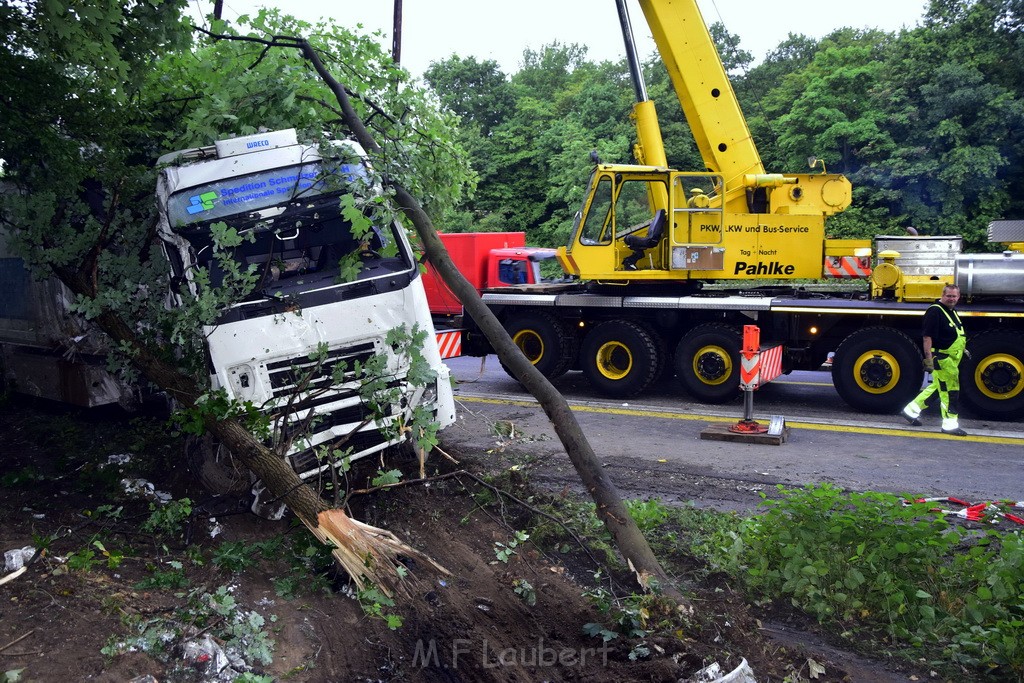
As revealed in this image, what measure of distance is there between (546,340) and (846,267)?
4.04 metres

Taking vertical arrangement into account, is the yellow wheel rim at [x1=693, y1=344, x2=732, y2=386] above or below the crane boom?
below

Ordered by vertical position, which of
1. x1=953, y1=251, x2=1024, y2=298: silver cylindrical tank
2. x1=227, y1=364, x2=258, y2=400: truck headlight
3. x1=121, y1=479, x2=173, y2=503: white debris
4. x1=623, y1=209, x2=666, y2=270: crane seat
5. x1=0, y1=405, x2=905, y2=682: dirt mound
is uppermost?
x1=623, y1=209, x2=666, y2=270: crane seat

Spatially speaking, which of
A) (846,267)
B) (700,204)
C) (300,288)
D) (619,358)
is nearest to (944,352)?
(846,267)

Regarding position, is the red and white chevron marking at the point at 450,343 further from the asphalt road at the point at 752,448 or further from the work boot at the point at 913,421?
the work boot at the point at 913,421

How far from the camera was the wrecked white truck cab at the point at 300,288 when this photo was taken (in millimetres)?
6211

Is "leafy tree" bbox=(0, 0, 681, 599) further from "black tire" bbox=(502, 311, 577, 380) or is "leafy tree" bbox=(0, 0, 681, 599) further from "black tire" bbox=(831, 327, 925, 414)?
"black tire" bbox=(831, 327, 925, 414)

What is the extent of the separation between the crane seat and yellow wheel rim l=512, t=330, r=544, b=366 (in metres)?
1.62

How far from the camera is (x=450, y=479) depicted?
22.7 ft

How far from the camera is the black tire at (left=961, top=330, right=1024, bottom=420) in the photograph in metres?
10.1

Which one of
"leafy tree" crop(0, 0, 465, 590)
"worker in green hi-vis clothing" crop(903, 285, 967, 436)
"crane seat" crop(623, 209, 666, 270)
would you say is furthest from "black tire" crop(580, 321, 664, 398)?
"leafy tree" crop(0, 0, 465, 590)

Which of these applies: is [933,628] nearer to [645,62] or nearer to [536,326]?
[536,326]

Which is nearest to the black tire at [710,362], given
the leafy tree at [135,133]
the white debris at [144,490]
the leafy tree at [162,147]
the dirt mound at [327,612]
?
the leafy tree at [162,147]

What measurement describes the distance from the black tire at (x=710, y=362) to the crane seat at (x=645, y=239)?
1255mm

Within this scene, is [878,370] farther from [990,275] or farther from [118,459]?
[118,459]
